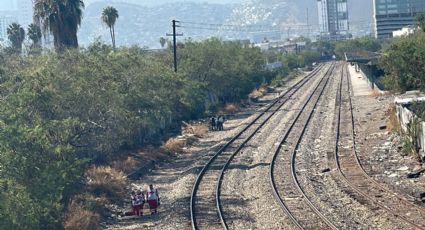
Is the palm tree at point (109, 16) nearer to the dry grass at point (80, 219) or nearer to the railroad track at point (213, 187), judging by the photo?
the railroad track at point (213, 187)

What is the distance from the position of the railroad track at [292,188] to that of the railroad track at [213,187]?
203 cm

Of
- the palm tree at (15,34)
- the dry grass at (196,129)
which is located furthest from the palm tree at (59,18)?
the palm tree at (15,34)

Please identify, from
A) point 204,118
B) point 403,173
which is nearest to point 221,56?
point 204,118

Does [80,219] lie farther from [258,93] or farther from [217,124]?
[258,93]

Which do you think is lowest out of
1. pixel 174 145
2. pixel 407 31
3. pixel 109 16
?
pixel 174 145

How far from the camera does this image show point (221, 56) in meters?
70.7

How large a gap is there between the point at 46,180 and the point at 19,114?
4697 millimetres

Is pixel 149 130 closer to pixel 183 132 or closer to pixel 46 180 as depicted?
pixel 183 132

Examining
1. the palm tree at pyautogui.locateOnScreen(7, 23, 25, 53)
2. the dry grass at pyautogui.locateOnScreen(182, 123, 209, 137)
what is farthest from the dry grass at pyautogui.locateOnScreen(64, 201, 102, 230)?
the palm tree at pyautogui.locateOnScreen(7, 23, 25, 53)

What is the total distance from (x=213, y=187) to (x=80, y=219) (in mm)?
6597

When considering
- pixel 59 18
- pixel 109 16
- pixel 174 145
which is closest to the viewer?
pixel 174 145

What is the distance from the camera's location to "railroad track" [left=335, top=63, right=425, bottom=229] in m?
19.7

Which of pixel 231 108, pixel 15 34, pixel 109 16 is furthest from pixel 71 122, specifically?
pixel 109 16

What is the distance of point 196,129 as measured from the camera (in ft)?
167
